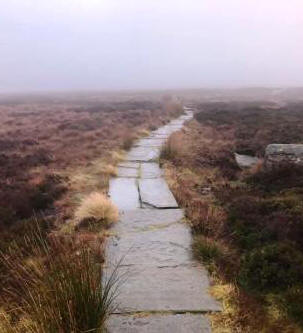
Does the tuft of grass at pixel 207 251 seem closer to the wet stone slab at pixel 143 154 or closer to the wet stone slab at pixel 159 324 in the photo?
the wet stone slab at pixel 159 324

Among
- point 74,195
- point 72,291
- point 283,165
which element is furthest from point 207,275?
point 283,165

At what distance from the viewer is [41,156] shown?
44.6 ft

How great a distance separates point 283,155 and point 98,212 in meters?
5.40

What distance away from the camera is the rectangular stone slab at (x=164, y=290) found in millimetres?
4012

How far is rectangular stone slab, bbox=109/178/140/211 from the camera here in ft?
24.2

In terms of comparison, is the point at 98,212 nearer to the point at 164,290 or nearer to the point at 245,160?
the point at 164,290

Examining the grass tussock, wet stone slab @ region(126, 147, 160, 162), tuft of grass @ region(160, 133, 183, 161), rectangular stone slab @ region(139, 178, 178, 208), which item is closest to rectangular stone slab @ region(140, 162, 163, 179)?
rectangular stone slab @ region(139, 178, 178, 208)

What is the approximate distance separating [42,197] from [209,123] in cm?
1524

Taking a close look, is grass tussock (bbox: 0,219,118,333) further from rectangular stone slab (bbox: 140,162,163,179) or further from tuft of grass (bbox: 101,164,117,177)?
tuft of grass (bbox: 101,164,117,177)

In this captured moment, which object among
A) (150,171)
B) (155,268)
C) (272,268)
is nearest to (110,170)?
(150,171)

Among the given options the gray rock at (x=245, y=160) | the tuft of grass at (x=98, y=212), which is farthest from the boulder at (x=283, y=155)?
the tuft of grass at (x=98, y=212)

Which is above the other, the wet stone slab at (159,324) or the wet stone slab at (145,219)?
the wet stone slab at (159,324)

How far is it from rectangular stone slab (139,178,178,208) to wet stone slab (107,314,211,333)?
3315mm

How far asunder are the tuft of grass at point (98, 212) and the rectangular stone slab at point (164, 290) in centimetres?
162
